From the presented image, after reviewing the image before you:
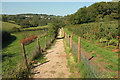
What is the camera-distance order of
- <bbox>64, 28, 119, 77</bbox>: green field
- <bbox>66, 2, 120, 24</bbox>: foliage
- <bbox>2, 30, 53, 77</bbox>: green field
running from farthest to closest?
<bbox>66, 2, 120, 24</bbox>: foliage, <bbox>64, 28, 119, 77</bbox>: green field, <bbox>2, 30, 53, 77</bbox>: green field

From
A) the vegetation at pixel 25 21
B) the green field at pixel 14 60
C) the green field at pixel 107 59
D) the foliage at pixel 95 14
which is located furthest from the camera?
the vegetation at pixel 25 21

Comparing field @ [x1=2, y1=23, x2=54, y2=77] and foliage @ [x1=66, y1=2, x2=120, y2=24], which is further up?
foliage @ [x1=66, y1=2, x2=120, y2=24]

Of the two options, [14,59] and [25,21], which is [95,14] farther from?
[14,59]

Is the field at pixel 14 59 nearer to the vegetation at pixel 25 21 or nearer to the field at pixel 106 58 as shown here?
the field at pixel 106 58

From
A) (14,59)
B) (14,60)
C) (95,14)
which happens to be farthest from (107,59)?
(95,14)

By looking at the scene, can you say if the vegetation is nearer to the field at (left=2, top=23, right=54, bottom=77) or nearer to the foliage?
the foliage

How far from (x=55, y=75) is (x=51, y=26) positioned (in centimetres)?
1406

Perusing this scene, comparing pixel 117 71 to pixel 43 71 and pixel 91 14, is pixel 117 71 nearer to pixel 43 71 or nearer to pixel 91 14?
pixel 43 71

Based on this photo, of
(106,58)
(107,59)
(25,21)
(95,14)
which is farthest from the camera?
(25,21)

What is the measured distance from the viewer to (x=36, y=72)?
5078mm

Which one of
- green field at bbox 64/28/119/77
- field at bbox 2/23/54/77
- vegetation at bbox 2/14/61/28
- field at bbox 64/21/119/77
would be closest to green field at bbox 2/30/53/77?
field at bbox 2/23/54/77

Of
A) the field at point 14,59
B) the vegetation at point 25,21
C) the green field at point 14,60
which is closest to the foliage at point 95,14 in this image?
the vegetation at point 25,21

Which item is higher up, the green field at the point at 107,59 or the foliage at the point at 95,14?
the foliage at the point at 95,14

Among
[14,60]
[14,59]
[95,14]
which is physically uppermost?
[95,14]
